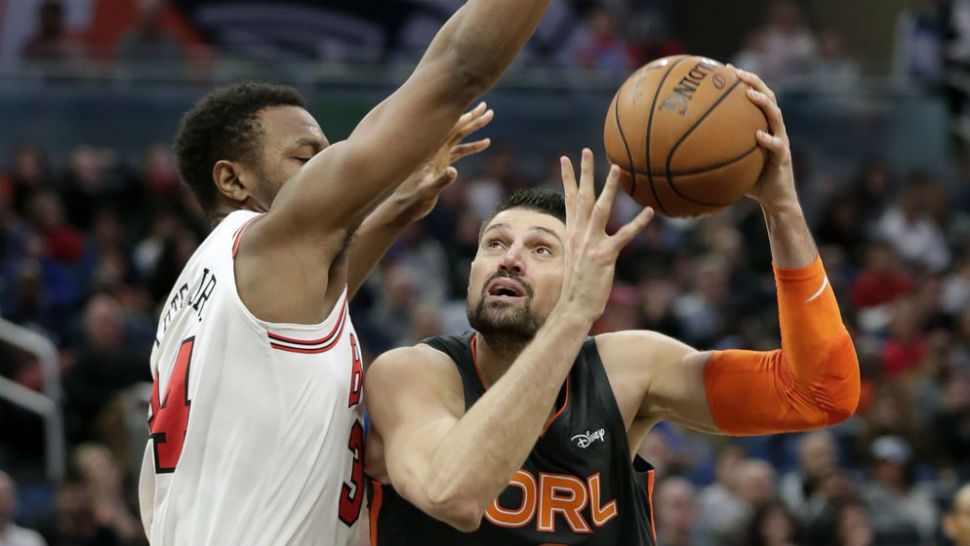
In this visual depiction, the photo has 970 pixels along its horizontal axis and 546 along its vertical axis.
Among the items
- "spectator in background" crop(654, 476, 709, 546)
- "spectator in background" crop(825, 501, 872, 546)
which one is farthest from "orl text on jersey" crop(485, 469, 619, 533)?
"spectator in background" crop(825, 501, 872, 546)

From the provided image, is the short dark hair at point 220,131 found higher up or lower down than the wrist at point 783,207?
higher up

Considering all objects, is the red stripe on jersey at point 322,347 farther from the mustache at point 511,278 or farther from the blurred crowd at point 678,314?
the blurred crowd at point 678,314

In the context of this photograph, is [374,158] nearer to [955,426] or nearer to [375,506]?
[375,506]

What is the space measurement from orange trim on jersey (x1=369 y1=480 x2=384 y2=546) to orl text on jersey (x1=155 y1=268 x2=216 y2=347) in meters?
0.78

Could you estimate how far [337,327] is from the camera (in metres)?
4.10

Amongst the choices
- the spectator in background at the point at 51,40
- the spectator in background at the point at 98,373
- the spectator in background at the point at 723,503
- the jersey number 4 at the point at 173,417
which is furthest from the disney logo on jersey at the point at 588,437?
the spectator in background at the point at 51,40

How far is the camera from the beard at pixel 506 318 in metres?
4.52

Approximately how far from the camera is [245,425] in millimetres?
3943

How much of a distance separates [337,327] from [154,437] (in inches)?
23.8

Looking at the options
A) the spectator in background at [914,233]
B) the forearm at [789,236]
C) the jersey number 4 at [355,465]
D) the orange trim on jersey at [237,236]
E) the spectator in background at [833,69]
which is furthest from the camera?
the spectator in background at [833,69]

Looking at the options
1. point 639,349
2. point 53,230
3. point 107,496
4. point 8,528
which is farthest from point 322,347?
point 53,230

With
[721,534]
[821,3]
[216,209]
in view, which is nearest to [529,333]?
[216,209]

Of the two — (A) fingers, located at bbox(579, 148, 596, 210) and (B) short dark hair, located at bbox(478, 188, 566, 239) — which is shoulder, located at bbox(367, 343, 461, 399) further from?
(A) fingers, located at bbox(579, 148, 596, 210)

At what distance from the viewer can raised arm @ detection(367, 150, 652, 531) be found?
3.80 m
